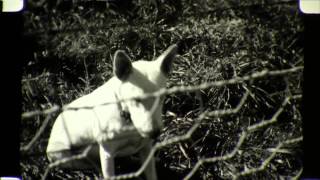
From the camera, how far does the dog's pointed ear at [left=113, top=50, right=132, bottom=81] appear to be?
150cm

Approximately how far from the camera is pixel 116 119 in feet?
5.12

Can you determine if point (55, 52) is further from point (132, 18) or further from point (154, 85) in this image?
point (154, 85)

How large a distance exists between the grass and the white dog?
0.05 metres

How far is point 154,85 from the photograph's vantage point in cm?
151

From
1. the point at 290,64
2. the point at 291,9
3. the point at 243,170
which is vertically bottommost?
the point at 243,170

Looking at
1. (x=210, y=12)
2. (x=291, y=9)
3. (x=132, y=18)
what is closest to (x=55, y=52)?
(x=132, y=18)

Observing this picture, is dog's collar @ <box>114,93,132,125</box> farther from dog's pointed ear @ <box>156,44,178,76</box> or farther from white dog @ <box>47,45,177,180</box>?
Answer: dog's pointed ear @ <box>156,44,178,76</box>

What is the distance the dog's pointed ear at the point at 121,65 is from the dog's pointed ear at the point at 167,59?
0.09m

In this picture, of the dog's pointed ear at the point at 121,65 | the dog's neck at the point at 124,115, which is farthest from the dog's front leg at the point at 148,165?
the dog's pointed ear at the point at 121,65

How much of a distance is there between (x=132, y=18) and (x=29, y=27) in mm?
293

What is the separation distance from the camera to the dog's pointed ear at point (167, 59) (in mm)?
1559

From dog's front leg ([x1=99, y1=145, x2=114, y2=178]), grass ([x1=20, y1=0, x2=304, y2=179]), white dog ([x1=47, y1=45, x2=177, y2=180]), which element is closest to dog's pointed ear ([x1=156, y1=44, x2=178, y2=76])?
white dog ([x1=47, y1=45, x2=177, y2=180])

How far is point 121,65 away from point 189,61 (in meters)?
0.27

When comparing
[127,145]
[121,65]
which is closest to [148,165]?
[127,145]
